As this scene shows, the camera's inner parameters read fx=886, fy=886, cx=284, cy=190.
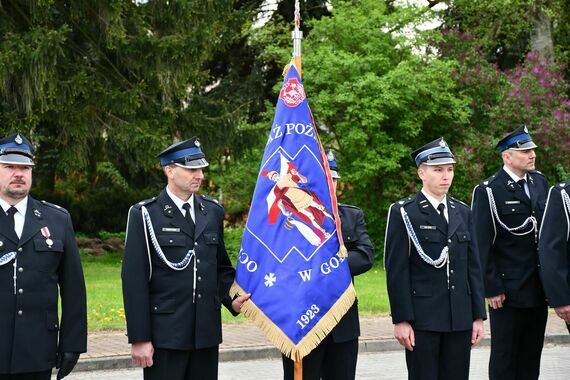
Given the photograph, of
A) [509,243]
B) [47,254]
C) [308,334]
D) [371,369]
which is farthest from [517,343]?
[47,254]

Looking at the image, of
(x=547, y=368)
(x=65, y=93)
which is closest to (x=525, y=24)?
(x=65, y=93)

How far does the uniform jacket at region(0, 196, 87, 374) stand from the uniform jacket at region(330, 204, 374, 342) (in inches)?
69.1

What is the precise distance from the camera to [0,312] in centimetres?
506

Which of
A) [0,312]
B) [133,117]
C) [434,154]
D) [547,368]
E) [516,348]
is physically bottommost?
[547,368]

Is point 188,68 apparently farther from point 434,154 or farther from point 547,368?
point 434,154

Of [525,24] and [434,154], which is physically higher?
[525,24]

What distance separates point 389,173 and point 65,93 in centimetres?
815

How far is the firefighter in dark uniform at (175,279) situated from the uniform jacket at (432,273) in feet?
4.16

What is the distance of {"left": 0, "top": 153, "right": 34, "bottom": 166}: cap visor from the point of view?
5.10m

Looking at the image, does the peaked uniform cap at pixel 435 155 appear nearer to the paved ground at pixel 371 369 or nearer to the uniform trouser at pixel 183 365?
the uniform trouser at pixel 183 365

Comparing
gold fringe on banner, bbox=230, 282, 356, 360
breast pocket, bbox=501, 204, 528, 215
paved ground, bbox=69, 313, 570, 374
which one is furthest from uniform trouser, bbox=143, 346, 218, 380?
paved ground, bbox=69, 313, 570, 374

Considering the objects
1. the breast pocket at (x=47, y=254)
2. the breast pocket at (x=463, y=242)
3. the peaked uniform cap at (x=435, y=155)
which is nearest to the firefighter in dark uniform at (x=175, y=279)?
the breast pocket at (x=47, y=254)

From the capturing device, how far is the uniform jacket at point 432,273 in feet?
19.9

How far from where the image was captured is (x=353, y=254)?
20.4 ft
